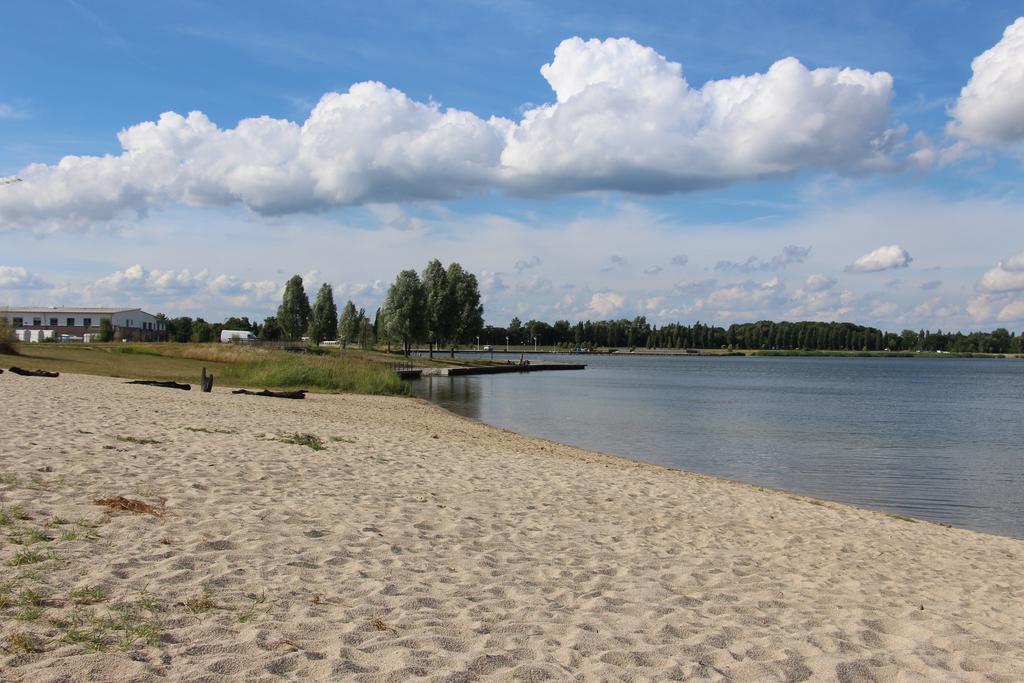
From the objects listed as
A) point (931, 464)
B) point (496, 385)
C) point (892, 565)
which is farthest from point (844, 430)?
point (496, 385)

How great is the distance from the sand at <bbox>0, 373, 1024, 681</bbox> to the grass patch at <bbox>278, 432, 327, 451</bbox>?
2.51 ft

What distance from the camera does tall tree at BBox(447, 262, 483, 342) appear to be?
94.3 metres

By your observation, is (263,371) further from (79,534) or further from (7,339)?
(79,534)

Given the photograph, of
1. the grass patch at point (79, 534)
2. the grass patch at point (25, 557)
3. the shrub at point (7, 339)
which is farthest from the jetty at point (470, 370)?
the grass patch at point (25, 557)

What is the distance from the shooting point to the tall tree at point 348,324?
128250 millimetres

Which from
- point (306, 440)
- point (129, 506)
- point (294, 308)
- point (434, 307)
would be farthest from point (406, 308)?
point (129, 506)

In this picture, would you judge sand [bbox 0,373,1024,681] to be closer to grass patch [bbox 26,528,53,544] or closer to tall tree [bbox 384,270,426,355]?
grass patch [bbox 26,528,53,544]

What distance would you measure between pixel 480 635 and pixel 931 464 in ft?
71.7

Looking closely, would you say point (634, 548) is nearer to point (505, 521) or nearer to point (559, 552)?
point (559, 552)

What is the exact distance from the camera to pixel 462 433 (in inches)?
849

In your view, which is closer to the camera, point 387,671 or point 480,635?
point 387,671

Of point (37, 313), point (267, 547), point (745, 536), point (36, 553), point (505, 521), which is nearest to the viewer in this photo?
point (36, 553)

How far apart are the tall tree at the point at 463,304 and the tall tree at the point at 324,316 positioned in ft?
120

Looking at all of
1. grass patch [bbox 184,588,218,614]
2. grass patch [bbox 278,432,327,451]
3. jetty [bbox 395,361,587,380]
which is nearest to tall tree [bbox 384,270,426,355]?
jetty [bbox 395,361,587,380]
